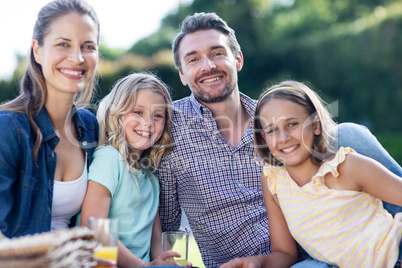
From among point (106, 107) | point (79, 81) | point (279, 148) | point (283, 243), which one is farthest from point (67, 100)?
point (283, 243)

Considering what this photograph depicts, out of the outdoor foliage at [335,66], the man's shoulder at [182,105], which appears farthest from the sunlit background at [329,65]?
the man's shoulder at [182,105]

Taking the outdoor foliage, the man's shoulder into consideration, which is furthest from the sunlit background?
the man's shoulder

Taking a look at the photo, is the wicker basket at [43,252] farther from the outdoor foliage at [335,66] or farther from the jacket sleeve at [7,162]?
the outdoor foliage at [335,66]

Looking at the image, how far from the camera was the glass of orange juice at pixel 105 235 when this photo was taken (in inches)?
75.1

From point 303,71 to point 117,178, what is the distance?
12688 millimetres

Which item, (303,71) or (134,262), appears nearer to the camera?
(134,262)

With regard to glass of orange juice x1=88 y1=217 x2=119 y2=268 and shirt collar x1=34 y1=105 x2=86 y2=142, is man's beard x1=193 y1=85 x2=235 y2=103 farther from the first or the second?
glass of orange juice x1=88 y1=217 x2=119 y2=268

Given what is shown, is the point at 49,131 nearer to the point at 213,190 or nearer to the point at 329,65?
the point at 213,190

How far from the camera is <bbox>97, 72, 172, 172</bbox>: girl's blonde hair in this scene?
121 inches

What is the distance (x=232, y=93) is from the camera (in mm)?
3816

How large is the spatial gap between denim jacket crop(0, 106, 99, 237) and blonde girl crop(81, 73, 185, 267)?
0.95 feet

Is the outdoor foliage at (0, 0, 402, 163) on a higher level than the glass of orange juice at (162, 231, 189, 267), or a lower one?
higher

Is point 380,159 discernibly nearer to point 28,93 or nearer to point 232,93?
point 232,93

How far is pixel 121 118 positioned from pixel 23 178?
34.0 inches
